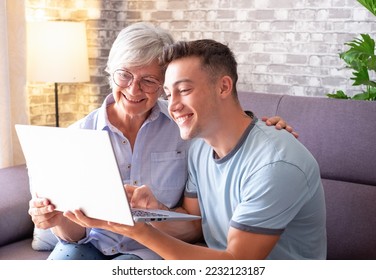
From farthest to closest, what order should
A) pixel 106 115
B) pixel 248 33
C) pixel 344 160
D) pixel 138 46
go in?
1. pixel 248 33
2. pixel 344 160
3. pixel 106 115
4. pixel 138 46

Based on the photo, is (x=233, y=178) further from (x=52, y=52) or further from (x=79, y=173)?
(x=52, y=52)

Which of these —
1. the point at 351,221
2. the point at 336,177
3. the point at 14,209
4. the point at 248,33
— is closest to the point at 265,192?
the point at 351,221

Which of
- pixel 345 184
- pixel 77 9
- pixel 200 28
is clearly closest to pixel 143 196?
pixel 345 184

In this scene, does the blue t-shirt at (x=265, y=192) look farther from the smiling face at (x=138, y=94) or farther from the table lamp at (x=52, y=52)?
the table lamp at (x=52, y=52)

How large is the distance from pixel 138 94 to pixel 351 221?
0.90 m

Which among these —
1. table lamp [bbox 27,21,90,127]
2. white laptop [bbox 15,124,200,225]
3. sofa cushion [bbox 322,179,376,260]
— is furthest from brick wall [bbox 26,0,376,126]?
white laptop [bbox 15,124,200,225]

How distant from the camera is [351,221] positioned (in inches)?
95.2

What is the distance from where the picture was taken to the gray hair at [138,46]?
2061 mm

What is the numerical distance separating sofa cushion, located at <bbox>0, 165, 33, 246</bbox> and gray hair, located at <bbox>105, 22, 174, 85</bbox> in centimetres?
80

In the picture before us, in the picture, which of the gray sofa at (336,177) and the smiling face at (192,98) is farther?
the gray sofa at (336,177)

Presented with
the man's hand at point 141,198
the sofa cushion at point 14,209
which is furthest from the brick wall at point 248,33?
the man's hand at point 141,198

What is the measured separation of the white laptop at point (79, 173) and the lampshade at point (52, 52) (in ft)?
6.03

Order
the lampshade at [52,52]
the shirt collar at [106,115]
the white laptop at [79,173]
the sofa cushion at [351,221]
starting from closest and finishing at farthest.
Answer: the white laptop at [79,173] → the shirt collar at [106,115] → the sofa cushion at [351,221] → the lampshade at [52,52]

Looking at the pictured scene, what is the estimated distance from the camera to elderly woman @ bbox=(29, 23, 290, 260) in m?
2.08
